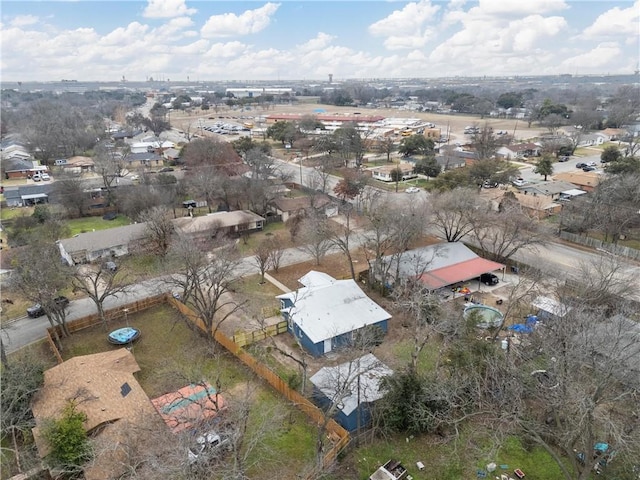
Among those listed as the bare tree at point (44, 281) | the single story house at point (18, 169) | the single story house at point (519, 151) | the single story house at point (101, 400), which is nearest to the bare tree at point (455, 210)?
the single story house at point (101, 400)

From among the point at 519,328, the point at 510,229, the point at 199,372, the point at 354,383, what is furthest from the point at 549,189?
the point at 199,372

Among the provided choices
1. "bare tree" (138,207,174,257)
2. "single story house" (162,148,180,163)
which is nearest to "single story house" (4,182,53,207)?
"single story house" (162,148,180,163)

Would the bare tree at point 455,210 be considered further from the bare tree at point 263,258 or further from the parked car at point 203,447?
the parked car at point 203,447

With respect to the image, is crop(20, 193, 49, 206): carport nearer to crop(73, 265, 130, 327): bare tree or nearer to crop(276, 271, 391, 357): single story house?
crop(73, 265, 130, 327): bare tree

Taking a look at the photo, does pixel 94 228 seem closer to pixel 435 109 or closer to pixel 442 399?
pixel 442 399

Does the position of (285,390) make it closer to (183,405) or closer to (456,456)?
(183,405)
